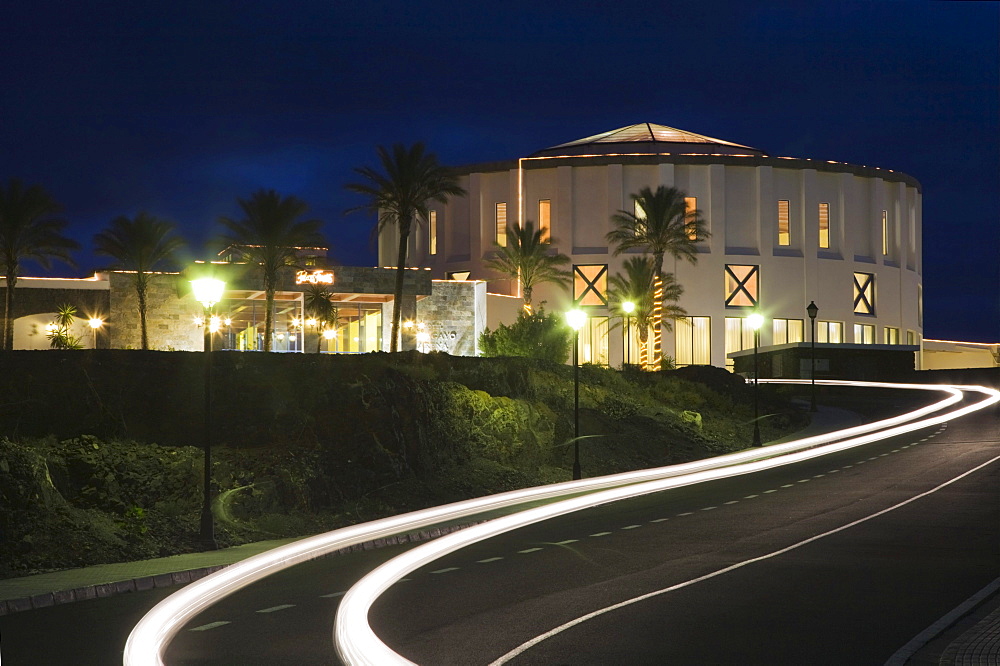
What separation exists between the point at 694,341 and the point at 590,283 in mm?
9811

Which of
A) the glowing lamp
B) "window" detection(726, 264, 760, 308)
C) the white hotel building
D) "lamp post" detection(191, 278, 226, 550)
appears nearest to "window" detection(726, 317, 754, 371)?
the white hotel building

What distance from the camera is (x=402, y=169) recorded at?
178 feet

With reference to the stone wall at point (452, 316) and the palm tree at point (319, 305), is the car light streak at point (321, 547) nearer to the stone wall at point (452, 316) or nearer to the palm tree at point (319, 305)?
the palm tree at point (319, 305)

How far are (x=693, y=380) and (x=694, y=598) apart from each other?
40.7 metres

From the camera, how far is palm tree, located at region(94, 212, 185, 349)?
59.8 metres

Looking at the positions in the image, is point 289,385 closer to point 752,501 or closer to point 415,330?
point 752,501

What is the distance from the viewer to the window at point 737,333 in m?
95.8

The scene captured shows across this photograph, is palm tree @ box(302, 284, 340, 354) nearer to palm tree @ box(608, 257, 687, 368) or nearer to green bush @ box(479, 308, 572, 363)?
green bush @ box(479, 308, 572, 363)

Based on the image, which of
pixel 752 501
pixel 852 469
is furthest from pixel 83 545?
pixel 852 469

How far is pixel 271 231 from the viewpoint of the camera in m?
57.5

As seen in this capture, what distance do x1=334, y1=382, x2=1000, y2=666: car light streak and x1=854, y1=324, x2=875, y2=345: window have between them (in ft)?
200

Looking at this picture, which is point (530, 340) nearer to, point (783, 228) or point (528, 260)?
point (528, 260)

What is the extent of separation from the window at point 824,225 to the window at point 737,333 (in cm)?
1194

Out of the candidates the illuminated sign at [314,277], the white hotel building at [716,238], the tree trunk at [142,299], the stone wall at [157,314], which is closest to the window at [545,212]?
the white hotel building at [716,238]
